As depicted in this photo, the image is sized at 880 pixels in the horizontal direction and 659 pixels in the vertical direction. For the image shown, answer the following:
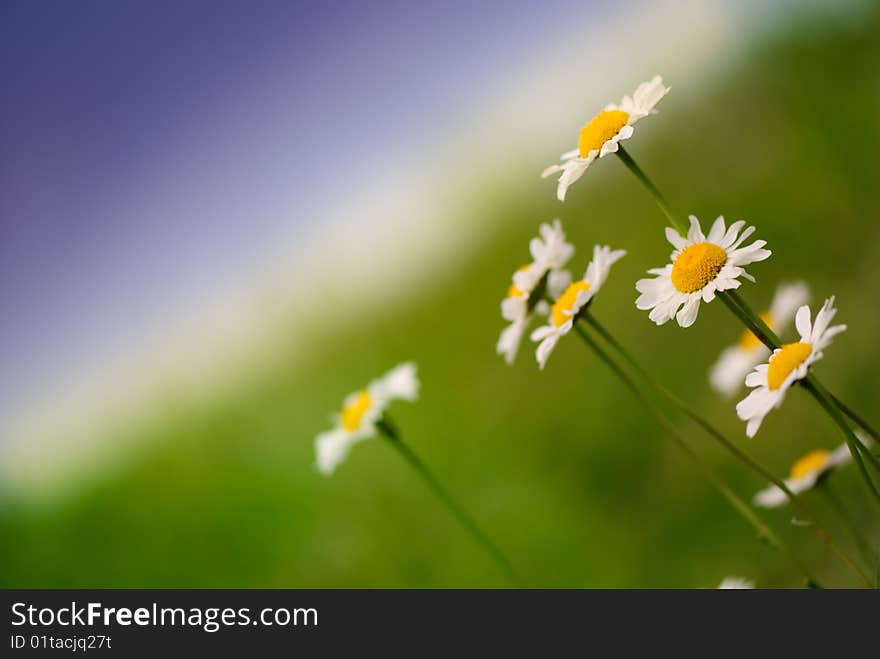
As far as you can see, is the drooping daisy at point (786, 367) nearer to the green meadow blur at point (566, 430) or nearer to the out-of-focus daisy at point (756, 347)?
the out-of-focus daisy at point (756, 347)

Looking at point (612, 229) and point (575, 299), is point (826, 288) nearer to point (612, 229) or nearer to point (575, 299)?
point (612, 229)

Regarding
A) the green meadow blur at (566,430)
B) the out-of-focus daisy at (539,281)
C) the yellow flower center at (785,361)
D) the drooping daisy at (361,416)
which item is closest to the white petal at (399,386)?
the drooping daisy at (361,416)

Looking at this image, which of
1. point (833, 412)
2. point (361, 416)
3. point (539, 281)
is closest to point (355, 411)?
point (361, 416)

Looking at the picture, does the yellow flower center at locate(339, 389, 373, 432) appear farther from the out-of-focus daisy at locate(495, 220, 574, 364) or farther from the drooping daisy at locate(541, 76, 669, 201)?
the drooping daisy at locate(541, 76, 669, 201)

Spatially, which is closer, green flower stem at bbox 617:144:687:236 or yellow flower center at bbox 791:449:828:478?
green flower stem at bbox 617:144:687:236

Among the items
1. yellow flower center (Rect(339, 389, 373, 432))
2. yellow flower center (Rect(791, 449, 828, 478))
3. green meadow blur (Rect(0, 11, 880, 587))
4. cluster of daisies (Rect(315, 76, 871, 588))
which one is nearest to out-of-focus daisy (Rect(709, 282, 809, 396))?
cluster of daisies (Rect(315, 76, 871, 588))
